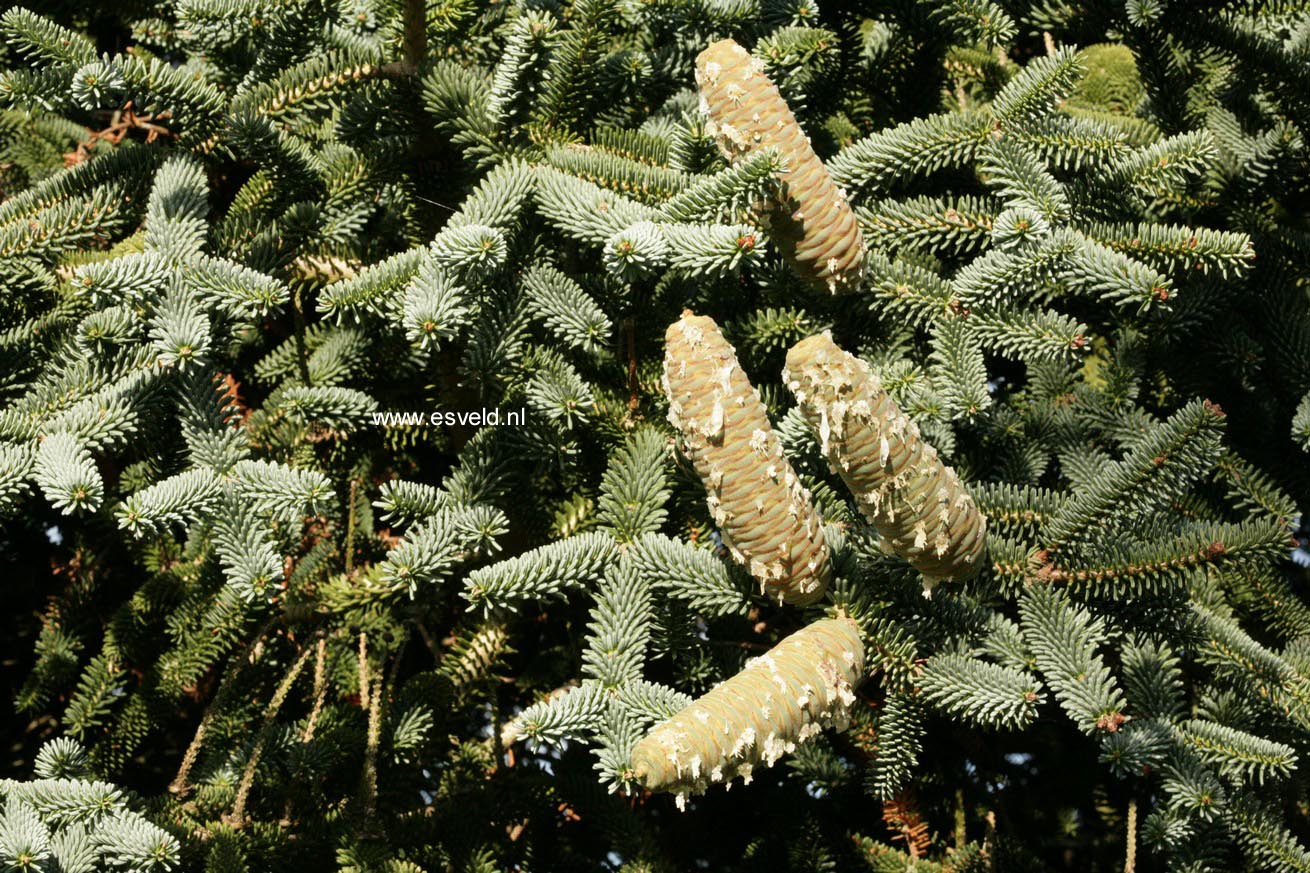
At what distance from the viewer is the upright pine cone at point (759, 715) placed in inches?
46.0

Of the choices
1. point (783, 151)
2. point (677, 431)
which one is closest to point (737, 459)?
point (677, 431)

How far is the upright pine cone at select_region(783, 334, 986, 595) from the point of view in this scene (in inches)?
50.7

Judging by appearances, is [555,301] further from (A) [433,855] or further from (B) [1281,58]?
(B) [1281,58]

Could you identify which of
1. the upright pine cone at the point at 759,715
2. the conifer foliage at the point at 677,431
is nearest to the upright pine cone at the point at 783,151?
the conifer foliage at the point at 677,431

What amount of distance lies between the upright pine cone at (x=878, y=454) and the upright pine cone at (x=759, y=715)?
15 centimetres

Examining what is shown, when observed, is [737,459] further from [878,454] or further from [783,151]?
[783,151]

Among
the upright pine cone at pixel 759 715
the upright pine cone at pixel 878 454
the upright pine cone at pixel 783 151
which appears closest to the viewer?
the upright pine cone at pixel 759 715

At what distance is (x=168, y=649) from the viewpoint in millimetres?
2119

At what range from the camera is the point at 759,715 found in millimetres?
1236

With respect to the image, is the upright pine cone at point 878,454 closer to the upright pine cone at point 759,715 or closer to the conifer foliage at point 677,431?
the conifer foliage at point 677,431

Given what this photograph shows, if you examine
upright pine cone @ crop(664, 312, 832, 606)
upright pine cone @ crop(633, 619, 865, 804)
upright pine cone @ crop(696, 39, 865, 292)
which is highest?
upright pine cone @ crop(696, 39, 865, 292)

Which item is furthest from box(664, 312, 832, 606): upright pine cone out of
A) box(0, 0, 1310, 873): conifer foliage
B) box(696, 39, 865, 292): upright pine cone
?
box(696, 39, 865, 292): upright pine cone

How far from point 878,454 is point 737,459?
0.51 feet

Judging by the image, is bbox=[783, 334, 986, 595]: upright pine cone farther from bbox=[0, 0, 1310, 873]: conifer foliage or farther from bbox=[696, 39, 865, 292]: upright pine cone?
bbox=[696, 39, 865, 292]: upright pine cone
